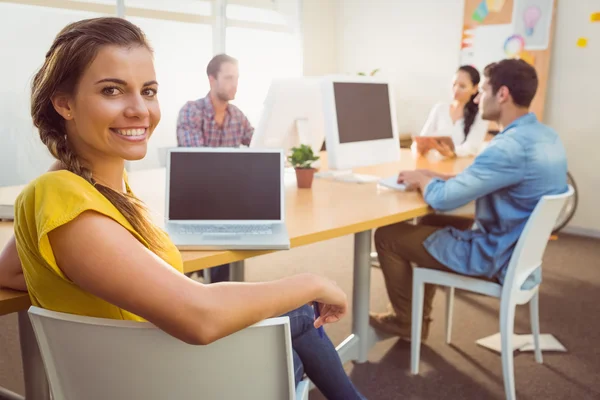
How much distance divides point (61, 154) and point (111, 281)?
31cm

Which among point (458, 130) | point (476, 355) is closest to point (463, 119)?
point (458, 130)

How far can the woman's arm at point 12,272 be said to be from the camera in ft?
3.64

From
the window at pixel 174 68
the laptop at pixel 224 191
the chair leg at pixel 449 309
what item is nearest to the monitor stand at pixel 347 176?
the chair leg at pixel 449 309

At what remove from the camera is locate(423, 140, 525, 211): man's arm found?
6.32 ft

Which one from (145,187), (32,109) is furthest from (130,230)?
(145,187)

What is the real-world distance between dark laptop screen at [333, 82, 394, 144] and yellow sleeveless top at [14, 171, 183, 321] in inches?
62.2

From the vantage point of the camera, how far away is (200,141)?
10.1 feet

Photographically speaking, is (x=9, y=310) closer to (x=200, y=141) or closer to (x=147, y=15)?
(x=200, y=141)

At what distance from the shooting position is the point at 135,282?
77 centimetres

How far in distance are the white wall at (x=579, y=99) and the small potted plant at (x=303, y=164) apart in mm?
2904

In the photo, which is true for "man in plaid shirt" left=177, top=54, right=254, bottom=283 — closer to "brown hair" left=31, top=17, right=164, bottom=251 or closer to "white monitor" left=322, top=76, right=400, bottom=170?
"white monitor" left=322, top=76, right=400, bottom=170

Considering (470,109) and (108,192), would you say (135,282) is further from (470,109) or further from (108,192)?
(470,109)

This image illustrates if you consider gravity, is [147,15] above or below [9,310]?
above

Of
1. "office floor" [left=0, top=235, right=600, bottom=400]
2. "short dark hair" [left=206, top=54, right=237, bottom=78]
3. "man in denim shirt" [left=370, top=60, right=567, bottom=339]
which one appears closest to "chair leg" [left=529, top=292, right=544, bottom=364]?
"office floor" [left=0, top=235, right=600, bottom=400]
